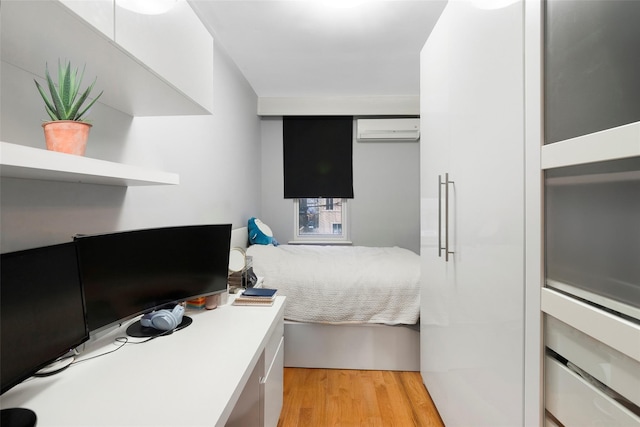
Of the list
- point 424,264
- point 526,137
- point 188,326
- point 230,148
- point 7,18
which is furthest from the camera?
point 230,148

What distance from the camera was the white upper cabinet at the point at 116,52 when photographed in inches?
28.8

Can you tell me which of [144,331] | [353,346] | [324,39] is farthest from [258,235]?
[144,331]

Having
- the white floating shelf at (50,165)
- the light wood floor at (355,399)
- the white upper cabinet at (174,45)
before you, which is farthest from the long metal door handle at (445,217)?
the white floating shelf at (50,165)

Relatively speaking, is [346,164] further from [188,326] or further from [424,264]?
[188,326]

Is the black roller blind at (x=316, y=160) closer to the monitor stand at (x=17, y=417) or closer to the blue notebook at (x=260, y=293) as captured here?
the blue notebook at (x=260, y=293)

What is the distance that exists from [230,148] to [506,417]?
2787 mm

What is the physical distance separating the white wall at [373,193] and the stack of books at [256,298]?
2.76m

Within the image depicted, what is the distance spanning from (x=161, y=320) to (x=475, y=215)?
4.53 feet

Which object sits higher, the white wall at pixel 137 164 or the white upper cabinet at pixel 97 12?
the white upper cabinet at pixel 97 12

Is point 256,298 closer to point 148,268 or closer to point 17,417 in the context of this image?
point 148,268

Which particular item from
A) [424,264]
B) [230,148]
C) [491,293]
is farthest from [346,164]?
[491,293]

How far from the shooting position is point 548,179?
932mm

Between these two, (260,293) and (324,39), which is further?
(324,39)

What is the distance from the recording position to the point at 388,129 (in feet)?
13.6
